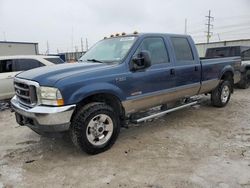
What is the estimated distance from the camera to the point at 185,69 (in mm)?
5570

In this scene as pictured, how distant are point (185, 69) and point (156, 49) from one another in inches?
36.0

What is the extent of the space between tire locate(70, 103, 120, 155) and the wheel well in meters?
0.10

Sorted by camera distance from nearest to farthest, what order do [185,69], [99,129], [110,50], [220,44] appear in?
[99,129] < [110,50] < [185,69] < [220,44]

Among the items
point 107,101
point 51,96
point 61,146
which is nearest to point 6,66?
point 61,146

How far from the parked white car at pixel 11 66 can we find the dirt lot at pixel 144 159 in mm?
2263

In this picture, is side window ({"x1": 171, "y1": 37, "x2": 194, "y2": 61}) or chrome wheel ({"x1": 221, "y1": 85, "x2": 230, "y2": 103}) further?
chrome wheel ({"x1": 221, "y1": 85, "x2": 230, "y2": 103})

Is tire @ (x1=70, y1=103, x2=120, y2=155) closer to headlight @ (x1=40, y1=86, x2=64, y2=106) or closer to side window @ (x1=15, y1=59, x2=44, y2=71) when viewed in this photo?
headlight @ (x1=40, y1=86, x2=64, y2=106)

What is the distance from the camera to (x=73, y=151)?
435 cm

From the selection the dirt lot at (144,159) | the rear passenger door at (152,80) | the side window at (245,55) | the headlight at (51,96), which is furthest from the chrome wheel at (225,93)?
the headlight at (51,96)

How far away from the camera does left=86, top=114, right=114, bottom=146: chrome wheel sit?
409 cm

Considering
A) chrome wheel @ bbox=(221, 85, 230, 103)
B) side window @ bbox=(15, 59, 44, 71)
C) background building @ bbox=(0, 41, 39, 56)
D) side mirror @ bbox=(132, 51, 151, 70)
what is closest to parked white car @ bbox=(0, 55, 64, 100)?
side window @ bbox=(15, 59, 44, 71)

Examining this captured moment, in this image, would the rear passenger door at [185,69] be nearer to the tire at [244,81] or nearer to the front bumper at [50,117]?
the front bumper at [50,117]

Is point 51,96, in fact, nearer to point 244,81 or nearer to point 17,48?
point 244,81

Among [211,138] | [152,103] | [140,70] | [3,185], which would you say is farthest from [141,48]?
[3,185]
